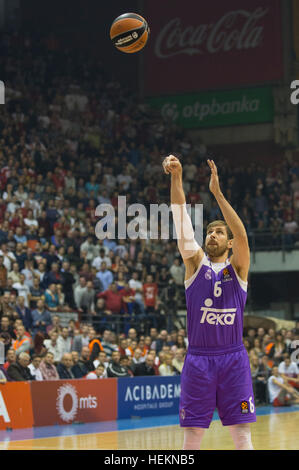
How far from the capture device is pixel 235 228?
7.10 meters

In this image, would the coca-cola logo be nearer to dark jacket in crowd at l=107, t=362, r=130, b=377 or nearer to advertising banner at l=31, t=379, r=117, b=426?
dark jacket in crowd at l=107, t=362, r=130, b=377

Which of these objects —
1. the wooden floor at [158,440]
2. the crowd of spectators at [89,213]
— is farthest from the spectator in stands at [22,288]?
the wooden floor at [158,440]

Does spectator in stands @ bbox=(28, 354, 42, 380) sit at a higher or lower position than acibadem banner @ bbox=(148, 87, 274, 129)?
lower

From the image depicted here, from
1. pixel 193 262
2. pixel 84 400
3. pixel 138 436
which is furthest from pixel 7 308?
pixel 193 262

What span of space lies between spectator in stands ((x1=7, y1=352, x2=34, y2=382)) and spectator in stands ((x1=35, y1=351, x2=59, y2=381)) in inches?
7.9

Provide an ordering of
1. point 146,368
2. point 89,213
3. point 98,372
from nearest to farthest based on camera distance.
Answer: point 98,372
point 146,368
point 89,213

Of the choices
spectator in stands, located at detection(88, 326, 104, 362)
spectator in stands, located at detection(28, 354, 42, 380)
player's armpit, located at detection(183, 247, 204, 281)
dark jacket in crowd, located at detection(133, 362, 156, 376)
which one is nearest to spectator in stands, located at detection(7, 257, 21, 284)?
spectator in stands, located at detection(88, 326, 104, 362)

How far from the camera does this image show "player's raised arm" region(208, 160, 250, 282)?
7.08 meters

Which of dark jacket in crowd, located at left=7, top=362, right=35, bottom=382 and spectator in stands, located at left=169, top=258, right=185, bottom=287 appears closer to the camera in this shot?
dark jacket in crowd, located at left=7, top=362, right=35, bottom=382

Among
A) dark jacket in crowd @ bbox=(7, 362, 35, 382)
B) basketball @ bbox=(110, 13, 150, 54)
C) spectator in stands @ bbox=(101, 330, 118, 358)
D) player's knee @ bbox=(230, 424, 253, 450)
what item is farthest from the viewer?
spectator in stands @ bbox=(101, 330, 118, 358)

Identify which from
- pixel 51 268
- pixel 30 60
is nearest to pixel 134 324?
pixel 51 268

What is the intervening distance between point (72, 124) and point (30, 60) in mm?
3311

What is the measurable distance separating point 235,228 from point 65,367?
11641 mm

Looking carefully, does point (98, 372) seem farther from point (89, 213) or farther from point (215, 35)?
point (215, 35)
